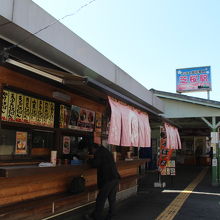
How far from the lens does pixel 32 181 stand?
542 centimetres

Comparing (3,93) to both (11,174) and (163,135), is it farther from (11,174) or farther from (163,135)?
(163,135)

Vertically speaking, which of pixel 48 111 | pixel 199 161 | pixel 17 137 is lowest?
pixel 199 161

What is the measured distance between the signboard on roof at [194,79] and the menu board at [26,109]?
Result: 18641mm

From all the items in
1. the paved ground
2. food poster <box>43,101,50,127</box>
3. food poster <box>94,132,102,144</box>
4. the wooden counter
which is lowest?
the paved ground

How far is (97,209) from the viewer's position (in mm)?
6227

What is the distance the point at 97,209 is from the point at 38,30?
12.7ft

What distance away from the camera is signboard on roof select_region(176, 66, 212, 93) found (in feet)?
74.7

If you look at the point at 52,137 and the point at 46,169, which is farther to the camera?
the point at 52,137

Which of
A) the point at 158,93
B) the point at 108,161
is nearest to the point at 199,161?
the point at 158,93

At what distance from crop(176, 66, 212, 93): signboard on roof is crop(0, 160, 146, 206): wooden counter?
709 inches

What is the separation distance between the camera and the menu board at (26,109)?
202 inches

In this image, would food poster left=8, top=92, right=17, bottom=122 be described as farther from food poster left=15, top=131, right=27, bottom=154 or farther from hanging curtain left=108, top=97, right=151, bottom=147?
hanging curtain left=108, top=97, right=151, bottom=147

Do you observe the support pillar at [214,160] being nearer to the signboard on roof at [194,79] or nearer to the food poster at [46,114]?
the food poster at [46,114]

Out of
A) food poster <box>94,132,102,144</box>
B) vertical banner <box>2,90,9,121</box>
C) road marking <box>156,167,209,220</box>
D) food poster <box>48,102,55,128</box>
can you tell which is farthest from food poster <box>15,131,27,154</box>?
road marking <box>156,167,209,220</box>
